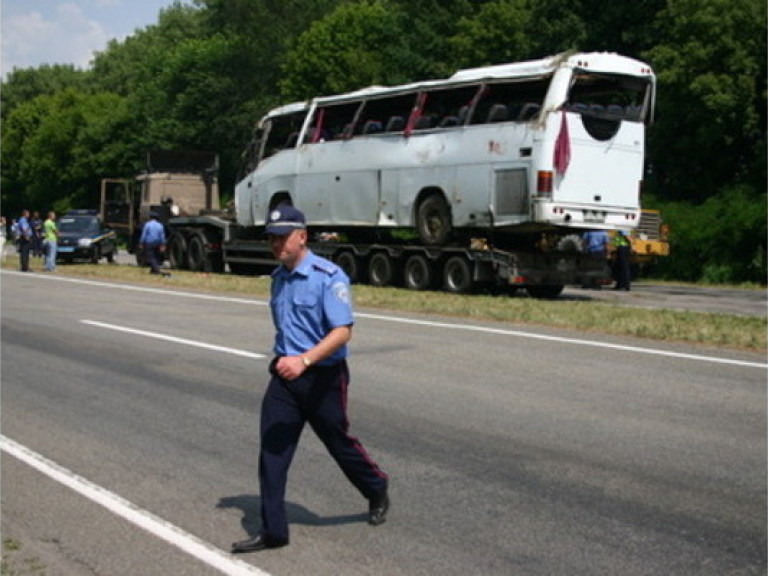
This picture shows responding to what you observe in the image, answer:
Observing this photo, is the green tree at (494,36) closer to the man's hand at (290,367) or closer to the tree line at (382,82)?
the tree line at (382,82)

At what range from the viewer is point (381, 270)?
25.3 meters

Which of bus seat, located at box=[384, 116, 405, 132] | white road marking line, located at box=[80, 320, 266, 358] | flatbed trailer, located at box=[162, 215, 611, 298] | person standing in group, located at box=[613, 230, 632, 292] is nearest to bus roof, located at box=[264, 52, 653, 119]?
bus seat, located at box=[384, 116, 405, 132]

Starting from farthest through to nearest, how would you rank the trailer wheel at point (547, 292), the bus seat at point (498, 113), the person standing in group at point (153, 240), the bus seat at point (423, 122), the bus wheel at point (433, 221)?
1. the person standing in group at point (153, 240)
2. the bus seat at point (423, 122)
3. the trailer wheel at point (547, 292)
4. the bus wheel at point (433, 221)
5. the bus seat at point (498, 113)

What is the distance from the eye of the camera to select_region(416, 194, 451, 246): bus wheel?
2353 cm

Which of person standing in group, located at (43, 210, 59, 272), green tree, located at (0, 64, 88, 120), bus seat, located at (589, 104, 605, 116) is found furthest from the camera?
green tree, located at (0, 64, 88, 120)

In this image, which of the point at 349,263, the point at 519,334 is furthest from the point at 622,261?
the point at 519,334

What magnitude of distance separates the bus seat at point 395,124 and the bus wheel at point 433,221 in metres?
1.85

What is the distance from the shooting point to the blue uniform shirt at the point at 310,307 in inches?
221

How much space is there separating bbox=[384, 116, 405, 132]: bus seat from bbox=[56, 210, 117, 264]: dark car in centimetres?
1887

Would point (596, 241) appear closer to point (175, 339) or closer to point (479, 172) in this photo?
point (479, 172)

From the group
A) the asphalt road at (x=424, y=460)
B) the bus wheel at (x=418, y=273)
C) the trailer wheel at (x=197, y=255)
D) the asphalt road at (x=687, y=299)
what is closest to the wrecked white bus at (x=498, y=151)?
the bus wheel at (x=418, y=273)

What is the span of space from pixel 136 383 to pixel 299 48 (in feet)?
208

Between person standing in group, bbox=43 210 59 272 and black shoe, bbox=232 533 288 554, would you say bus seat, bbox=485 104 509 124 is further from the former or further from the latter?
black shoe, bbox=232 533 288 554

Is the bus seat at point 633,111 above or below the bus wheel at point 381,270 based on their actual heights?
above
